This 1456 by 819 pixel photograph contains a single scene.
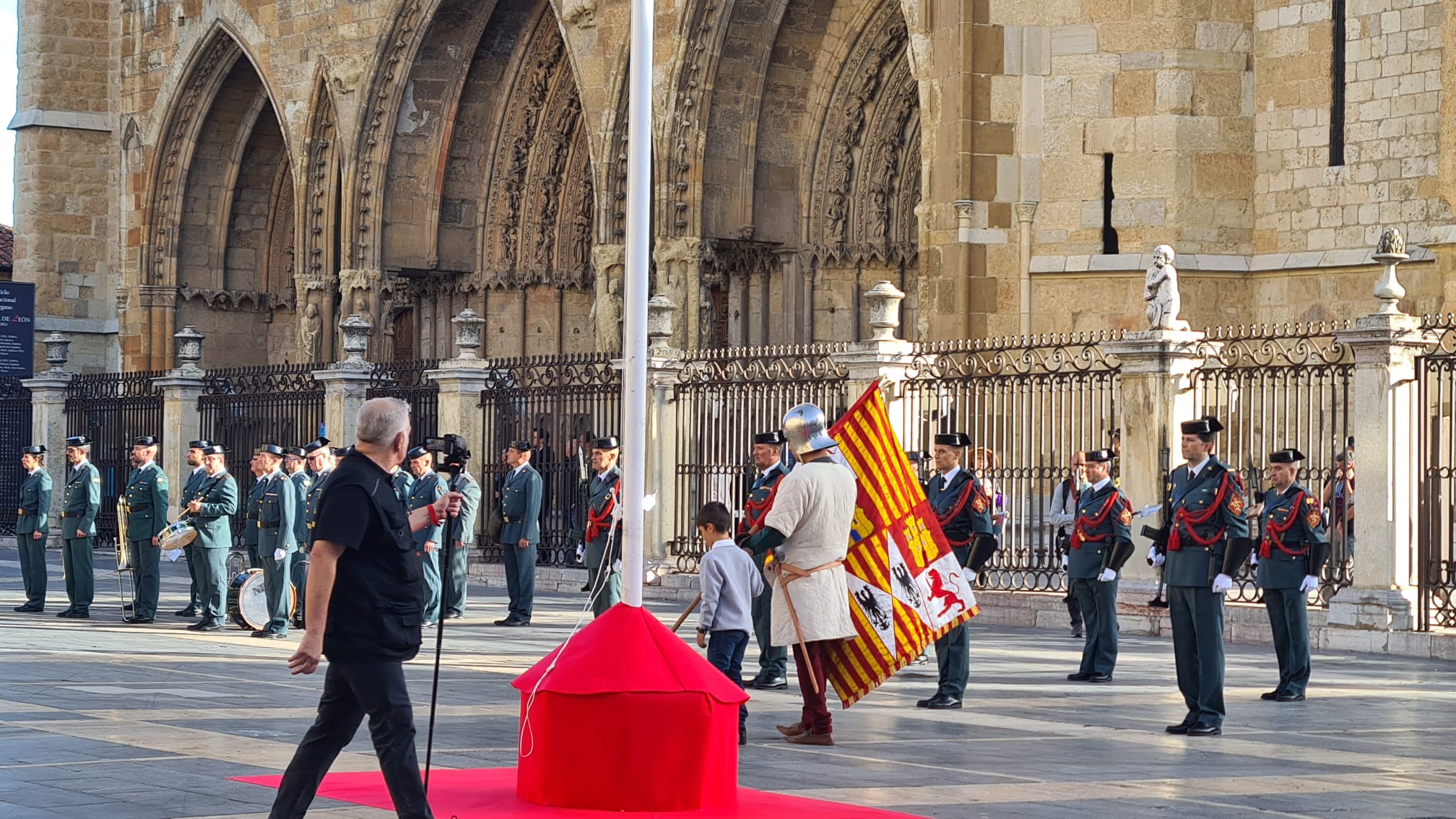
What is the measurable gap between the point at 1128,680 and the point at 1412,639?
2701 millimetres

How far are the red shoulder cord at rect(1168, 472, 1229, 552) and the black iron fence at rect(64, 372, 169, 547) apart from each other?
19830mm

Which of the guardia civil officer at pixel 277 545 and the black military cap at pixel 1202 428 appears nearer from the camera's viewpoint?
the black military cap at pixel 1202 428

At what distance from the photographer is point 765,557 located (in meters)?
11.8

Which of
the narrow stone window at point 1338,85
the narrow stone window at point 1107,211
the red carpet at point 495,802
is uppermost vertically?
the narrow stone window at point 1338,85

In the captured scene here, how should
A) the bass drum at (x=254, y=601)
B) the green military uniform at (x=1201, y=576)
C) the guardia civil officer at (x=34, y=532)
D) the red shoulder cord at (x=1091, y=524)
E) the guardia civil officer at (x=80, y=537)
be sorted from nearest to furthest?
the green military uniform at (x=1201, y=576), the red shoulder cord at (x=1091, y=524), the bass drum at (x=254, y=601), the guardia civil officer at (x=80, y=537), the guardia civil officer at (x=34, y=532)

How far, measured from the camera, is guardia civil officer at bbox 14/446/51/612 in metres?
18.7

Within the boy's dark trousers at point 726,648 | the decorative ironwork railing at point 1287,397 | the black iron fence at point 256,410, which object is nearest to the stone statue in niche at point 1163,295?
the decorative ironwork railing at point 1287,397

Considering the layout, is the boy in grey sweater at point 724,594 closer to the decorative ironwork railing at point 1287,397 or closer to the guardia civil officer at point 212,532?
the decorative ironwork railing at point 1287,397

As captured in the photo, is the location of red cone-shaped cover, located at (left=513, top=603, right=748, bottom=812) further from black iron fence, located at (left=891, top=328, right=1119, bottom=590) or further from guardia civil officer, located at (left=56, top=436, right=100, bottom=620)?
guardia civil officer, located at (left=56, top=436, right=100, bottom=620)

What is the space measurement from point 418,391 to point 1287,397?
10.9 metres

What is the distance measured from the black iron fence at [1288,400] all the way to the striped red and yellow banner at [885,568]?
5302mm

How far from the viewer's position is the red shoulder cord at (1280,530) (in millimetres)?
12445

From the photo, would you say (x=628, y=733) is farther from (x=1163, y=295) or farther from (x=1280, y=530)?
(x=1163, y=295)

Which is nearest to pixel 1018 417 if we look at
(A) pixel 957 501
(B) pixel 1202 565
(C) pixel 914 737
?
(A) pixel 957 501
